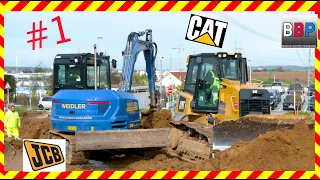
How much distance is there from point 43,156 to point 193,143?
4.16m

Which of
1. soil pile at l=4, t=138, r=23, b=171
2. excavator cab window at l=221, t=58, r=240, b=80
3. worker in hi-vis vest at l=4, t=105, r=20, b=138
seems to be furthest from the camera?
worker in hi-vis vest at l=4, t=105, r=20, b=138

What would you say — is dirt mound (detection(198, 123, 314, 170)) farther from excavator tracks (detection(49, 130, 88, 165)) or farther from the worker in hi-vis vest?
the worker in hi-vis vest

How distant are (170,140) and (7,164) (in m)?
4.80

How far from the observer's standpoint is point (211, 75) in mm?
13797

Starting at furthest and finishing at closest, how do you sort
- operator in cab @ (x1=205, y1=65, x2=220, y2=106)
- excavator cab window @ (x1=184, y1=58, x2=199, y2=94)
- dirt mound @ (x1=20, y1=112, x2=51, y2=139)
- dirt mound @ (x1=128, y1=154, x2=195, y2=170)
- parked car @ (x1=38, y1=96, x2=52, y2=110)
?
parked car @ (x1=38, y1=96, x2=52, y2=110), dirt mound @ (x1=20, y1=112, x2=51, y2=139), excavator cab window @ (x1=184, y1=58, x2=199, y2=94), operator in cab @ (x1=205, y1=65, x2=220, y2=106), dirt mound @ (x1=128, y1=154, x2=195, y2=170)

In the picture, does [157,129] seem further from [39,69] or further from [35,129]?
[39,69]

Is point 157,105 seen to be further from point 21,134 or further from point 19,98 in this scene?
point 19,98

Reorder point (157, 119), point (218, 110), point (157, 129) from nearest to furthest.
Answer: point (157, 129)
point (218, 110)
point (157, 119)

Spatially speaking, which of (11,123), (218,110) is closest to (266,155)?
(218,110)

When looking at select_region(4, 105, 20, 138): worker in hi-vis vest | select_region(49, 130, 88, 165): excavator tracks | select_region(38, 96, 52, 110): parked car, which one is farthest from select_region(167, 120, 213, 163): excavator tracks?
select_region(38, 96, 52, 110): parked car

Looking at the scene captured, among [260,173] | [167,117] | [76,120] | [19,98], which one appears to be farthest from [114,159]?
[19,98]

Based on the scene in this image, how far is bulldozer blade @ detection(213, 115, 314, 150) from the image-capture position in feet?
35.6

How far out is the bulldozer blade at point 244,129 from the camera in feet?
35.6

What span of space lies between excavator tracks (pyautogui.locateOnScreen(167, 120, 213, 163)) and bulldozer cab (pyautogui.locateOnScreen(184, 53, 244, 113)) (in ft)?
3.21
